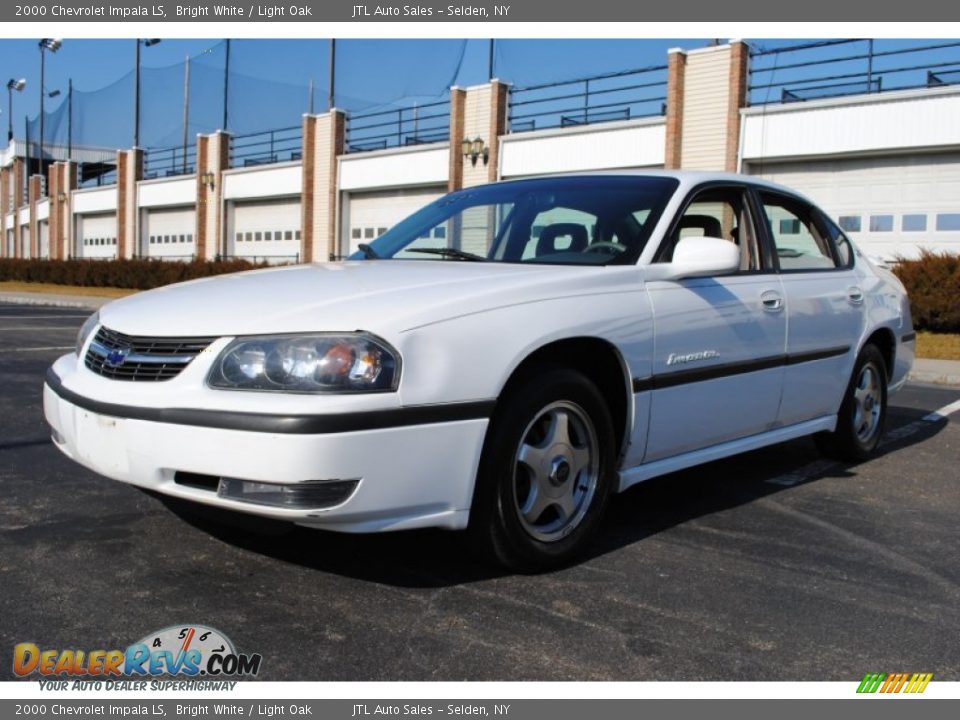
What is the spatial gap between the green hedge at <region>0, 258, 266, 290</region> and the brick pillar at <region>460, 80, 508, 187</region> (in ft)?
24.9

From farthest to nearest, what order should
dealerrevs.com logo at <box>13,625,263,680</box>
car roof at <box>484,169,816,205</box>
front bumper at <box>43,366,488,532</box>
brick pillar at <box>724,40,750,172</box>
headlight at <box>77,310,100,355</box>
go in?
brick pillar at <box>724,40,750,172</box> → car roof at <box>484,169,816,205</box> → headlight at <box>77,310,100,355</box> → front bumper at <box>43,366,488,532</box> → dealerrevs.com logo at <box>13,625,263,680</box>

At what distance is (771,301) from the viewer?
446 centimetres

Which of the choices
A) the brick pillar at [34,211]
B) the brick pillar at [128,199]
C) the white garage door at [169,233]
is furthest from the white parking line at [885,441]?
the brick pillar at [34,211]

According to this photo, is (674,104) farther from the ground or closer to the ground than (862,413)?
farther from the ground

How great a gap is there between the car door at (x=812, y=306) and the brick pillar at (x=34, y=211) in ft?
197

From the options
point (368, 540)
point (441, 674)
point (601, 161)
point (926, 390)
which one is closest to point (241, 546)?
point (368, 540)

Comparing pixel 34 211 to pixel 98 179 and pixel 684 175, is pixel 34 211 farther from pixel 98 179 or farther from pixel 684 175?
pixel 684 175

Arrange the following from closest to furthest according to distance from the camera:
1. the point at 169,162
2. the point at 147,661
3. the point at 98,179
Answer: the point at 147,661 < the point at 169,162 < the point at 98,179

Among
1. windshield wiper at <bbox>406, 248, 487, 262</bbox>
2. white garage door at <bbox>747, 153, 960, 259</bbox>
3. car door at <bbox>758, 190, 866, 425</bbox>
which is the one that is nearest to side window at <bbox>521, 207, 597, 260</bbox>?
windshield wiper at <bbox>406, 248, 487, 262</bbox>

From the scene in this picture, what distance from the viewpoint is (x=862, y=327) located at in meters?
5.32

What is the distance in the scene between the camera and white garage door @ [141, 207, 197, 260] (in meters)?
41.3

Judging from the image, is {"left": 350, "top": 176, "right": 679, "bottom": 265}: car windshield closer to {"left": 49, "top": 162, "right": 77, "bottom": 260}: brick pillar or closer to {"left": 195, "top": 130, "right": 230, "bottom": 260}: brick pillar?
{"left": 195, "top": 130, "right": 230, "bottom": 260}: brick pillar

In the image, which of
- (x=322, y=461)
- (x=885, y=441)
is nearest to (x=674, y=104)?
(x=885, y=441)

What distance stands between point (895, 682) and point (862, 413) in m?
3.22
